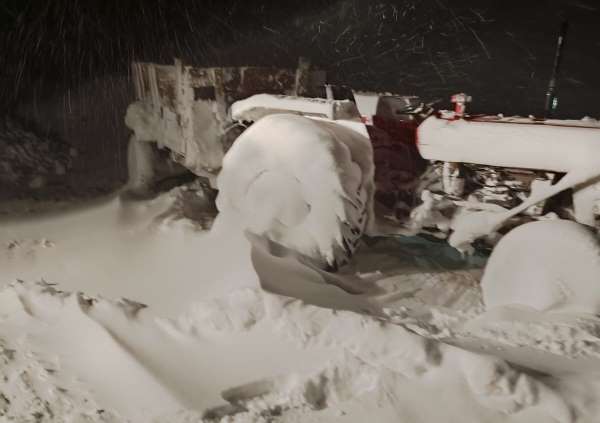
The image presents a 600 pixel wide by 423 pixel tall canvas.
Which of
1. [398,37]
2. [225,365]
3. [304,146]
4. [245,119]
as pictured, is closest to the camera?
[225,365]

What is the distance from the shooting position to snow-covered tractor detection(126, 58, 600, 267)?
3039 millimetres

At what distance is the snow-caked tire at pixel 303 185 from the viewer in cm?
319

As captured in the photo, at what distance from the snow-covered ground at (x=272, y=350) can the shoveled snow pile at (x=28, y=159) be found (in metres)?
4.04

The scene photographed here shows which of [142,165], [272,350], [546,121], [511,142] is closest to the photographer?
[272,350]

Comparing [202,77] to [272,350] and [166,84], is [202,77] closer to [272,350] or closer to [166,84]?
[166,84]

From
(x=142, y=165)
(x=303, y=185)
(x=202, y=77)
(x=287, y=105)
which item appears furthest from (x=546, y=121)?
(x=142, y=165)

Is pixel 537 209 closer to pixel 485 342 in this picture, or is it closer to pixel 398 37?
pixel 485 342

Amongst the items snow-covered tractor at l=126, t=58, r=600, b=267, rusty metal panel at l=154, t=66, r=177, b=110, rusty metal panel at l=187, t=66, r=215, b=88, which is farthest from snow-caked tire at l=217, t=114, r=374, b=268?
rusty metal panel at l=154, t=66, r=177, b=110

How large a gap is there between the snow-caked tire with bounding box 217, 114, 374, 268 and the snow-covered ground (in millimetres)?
173

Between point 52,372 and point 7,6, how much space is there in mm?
9230

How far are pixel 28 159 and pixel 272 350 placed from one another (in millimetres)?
6821

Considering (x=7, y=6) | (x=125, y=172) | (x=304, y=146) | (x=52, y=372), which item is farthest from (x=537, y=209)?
(x=7, y=6)

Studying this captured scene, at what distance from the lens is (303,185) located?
3.30 meters

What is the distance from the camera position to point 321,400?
2.14 m
